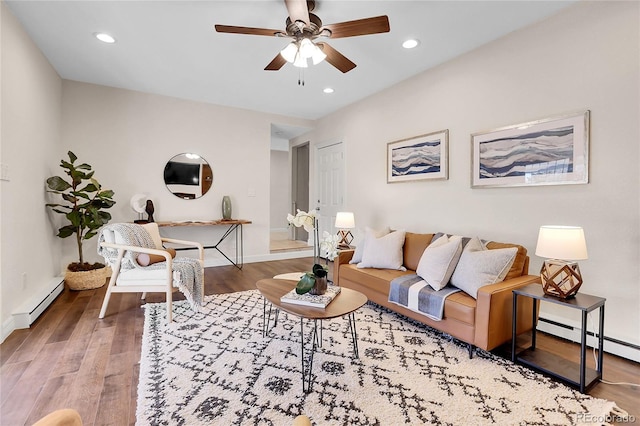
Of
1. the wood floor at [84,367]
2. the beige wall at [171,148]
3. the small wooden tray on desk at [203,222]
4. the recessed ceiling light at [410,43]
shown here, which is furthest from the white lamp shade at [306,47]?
the beige wall at [171,148]

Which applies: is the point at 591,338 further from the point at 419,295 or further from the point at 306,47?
the point at 306,47

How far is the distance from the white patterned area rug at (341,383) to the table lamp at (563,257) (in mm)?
578

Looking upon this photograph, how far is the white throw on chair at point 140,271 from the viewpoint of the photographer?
2.80 meters

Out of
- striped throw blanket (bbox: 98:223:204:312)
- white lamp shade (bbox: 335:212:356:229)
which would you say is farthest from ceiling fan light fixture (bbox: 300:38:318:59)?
white lamp shade (bbox: 335:212:356:229)

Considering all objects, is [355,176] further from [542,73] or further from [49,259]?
[49,259]

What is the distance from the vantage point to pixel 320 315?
1.85 m

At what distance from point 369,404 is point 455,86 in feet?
10.6

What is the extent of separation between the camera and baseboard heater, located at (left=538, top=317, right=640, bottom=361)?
2182mm

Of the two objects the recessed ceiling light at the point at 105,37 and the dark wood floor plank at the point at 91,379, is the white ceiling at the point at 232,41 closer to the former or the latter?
the recessed ceiling light at the point at 105,37

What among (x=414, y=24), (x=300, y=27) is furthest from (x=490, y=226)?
(x=300, y=27)

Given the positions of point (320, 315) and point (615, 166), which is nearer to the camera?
point (320, 315)

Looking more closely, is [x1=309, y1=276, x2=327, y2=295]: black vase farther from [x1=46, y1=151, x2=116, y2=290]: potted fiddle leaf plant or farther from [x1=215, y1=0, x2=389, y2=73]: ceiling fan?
[x1=46, y1=151, x2=116, y2=290]: potted fiddle leaf plant

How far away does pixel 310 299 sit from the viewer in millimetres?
2023

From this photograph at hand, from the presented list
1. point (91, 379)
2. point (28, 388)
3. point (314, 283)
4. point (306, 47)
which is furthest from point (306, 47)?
point (28, 388)
